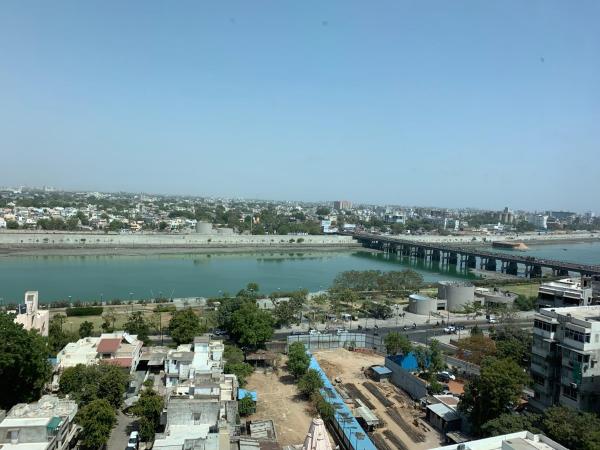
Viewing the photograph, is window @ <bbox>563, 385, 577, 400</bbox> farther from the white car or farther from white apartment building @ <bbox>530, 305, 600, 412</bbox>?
the white car

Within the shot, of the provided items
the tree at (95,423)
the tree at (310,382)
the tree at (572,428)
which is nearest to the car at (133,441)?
the tree at (95,423)

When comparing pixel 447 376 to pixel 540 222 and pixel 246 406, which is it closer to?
pixel 246 406

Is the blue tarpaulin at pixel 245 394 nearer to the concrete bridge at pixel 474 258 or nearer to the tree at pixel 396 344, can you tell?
the tree at pixel 396 344

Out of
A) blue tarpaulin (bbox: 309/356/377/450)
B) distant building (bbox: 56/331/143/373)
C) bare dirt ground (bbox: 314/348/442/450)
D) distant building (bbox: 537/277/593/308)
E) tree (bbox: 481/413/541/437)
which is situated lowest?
bare dirt ground (bbox: 314/348/442/450)

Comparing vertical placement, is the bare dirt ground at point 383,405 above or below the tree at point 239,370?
below

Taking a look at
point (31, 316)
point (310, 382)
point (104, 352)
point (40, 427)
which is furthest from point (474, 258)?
point (40, 427)

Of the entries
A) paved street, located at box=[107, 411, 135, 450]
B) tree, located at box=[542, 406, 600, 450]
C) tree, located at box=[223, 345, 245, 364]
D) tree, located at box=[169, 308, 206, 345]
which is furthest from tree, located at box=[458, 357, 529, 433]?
tree, located at box=[169, 308, 206, 345]
